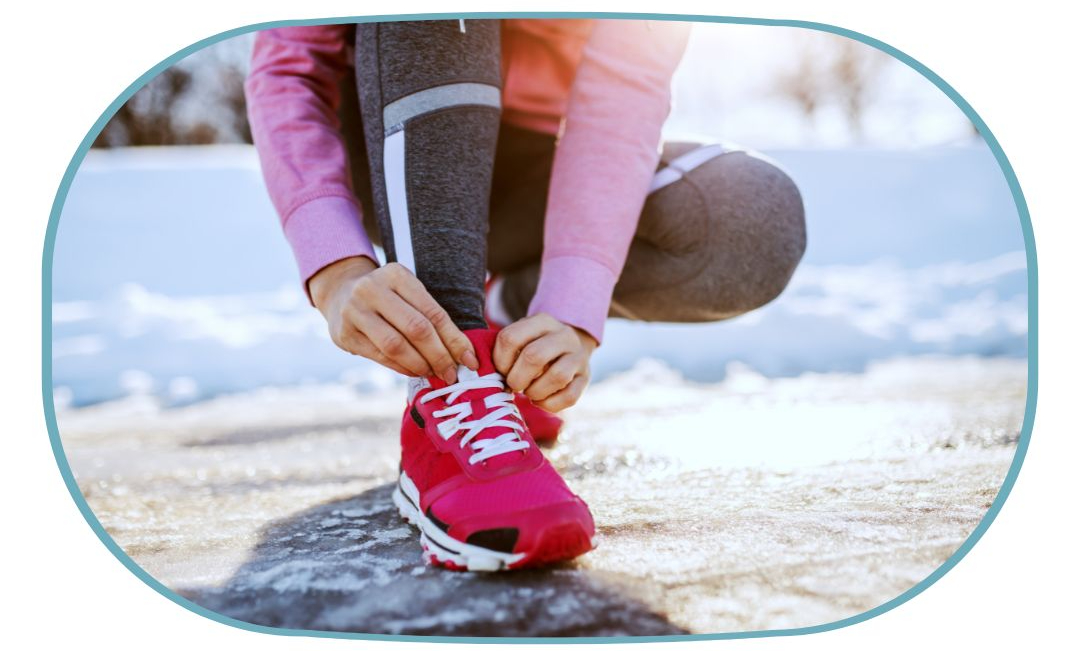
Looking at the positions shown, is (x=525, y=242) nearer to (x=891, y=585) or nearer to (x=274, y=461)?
(x=274, y=461)

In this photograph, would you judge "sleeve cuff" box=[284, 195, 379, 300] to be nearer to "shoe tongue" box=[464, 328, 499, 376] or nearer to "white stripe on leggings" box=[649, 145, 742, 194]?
"shoe tongue" box=[464, 328, 499, 376]

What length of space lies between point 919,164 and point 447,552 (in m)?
1.33

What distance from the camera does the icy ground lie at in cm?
48

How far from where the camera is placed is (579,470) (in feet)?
2.57

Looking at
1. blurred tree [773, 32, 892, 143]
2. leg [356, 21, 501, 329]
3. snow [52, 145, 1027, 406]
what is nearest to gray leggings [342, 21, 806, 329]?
leg [356, 21, 501, 329]

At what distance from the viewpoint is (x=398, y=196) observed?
0.57 meters

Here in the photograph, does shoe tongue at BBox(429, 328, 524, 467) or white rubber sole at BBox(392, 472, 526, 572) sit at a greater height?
shoe tongue at BBox(429, 328, 524, 467)

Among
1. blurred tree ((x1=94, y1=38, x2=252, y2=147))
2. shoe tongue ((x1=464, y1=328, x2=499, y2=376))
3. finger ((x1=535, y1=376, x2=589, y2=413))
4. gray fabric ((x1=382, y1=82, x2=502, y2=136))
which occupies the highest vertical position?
blurred tree ((x1=94, y1=38, x2=252, y2=147))

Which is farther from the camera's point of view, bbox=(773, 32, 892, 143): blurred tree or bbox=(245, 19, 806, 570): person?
bbox=(773, 32, 892, 143): blurred tree

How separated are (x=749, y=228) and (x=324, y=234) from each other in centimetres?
38

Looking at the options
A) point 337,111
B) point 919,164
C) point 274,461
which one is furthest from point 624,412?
point 919,164

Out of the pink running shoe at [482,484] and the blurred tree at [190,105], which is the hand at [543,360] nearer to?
the pink running shoe at [482,484]

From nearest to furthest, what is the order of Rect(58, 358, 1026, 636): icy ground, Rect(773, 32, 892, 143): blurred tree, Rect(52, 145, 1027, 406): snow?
1. Rect(58, 358, 1026, 636): icy ground
2. Rect(773, 32, 892, 143): blurred tree
3. Rect(52, 145, 1027, 406): snow

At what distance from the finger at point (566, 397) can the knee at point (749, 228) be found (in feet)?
0.89
